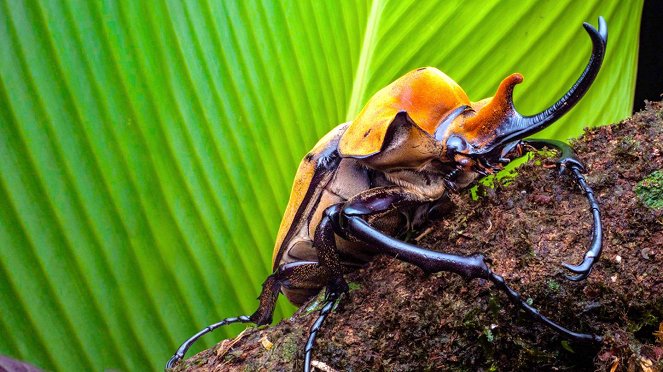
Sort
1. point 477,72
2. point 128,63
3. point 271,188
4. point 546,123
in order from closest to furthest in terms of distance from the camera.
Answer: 1. point 546,123
2. point 128,63
3. point 271,188
4. point 477,72

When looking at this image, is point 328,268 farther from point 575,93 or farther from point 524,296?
point 575,93

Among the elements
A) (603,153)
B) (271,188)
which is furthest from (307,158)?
(603,153)

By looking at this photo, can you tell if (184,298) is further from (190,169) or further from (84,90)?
(84,90)

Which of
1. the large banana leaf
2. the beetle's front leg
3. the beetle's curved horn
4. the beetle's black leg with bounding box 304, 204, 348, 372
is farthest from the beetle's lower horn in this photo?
the large banana leaf

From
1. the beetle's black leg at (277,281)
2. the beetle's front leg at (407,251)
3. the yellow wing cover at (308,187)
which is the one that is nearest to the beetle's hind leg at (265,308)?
the beetle's black leg at (277,281)

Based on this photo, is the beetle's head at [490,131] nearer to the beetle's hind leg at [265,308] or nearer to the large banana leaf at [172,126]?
the beetle's hind leg at [265,308]
